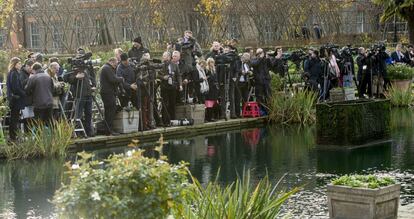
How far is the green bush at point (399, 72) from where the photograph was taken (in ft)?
105

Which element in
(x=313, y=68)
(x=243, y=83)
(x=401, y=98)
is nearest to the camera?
(x=243, y=83)

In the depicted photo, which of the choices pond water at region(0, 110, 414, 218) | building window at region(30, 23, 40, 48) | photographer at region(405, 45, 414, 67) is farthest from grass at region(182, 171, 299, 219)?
building window at region(30, 23, 40, 48)

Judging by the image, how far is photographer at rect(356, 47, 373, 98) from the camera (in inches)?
1247

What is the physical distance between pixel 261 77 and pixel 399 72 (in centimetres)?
742

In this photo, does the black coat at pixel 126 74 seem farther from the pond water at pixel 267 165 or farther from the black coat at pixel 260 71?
the black coat at pixel 260 71

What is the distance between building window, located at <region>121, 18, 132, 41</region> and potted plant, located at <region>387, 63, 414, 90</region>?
12365 mm

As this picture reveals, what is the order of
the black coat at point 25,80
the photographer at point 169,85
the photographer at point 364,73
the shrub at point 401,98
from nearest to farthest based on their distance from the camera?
the black coat at point 25,80
the photographer at point 169,85
the shrub at point 401,98
the photographer at point 364,73

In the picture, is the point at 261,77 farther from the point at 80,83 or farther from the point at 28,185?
the point at 28,185

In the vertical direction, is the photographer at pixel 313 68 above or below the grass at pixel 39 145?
above

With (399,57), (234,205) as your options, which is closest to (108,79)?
(234,205)

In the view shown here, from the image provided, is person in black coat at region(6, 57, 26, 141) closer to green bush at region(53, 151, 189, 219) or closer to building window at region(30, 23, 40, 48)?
green bush at region(53, 151, 189, 219)

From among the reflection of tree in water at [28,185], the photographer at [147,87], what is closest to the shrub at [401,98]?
the photographer at [147,87]

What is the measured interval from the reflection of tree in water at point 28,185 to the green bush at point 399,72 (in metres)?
16.4

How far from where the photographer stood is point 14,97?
66.5ft
